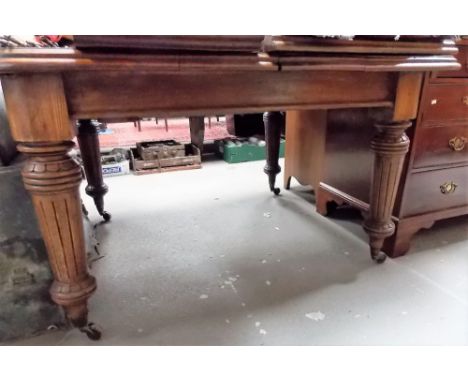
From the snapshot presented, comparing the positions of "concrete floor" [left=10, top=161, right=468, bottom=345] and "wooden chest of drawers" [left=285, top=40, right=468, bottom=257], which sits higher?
"wooden chest of drawers" [left=285, top=40, right=468, bottom=257]

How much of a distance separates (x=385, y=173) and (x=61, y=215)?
2.65 feet

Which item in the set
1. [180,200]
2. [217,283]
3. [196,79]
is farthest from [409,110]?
[180,200]

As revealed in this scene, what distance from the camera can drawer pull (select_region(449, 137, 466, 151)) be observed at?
3.52ft

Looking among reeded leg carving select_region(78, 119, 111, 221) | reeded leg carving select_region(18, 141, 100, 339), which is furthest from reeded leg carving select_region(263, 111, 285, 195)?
reeded leg carving select_region(18, 141, 100, 339)

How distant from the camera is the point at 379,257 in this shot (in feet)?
3.55

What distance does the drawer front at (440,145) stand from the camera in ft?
3.39

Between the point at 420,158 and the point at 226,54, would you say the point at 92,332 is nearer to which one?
the point at 226,54

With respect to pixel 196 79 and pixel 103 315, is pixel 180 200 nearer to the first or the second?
pixel 103 315

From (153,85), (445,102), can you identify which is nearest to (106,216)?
(153,85)

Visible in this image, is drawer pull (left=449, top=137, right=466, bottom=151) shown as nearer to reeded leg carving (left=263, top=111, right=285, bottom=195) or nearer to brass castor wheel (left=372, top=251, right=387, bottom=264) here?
brass castor wheel (left=372, top=251, right=387, bottom=264)

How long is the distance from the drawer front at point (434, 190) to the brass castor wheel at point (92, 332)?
95 cm

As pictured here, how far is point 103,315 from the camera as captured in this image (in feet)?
2.86

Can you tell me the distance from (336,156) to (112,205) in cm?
102
